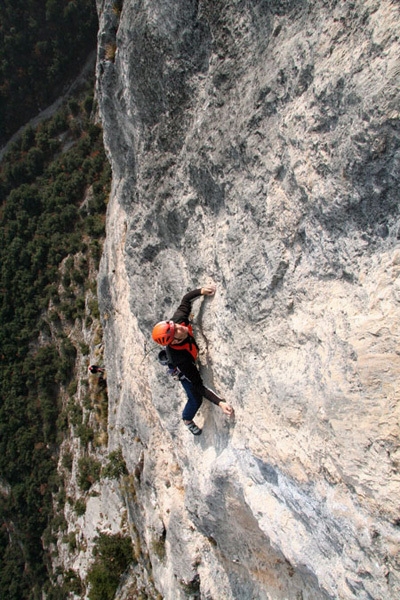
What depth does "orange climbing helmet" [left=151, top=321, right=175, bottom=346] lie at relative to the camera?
258 inches

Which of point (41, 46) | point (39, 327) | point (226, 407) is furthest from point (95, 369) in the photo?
point (41, 46)

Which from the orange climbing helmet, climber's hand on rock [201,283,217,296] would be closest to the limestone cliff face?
climber's hand on rock [201,283,217,296]

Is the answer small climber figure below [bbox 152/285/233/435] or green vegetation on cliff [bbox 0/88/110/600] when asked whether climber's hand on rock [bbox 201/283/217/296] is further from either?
green vegetation on cliff [bbox 0/88/110/600]

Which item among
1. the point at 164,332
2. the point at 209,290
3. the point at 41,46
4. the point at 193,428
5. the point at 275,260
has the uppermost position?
the point at 41,46

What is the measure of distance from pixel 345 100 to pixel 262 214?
6.11 feet

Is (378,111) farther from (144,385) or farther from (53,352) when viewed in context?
(53,352)

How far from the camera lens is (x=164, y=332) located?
21.5 feet

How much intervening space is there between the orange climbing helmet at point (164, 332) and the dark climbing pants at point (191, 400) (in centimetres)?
126

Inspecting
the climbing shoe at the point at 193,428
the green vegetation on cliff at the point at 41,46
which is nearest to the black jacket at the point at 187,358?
the climbing shoe at the point at 193,428

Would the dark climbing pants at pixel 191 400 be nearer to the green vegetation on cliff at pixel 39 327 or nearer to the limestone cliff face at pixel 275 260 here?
the limestone cliff face at pixel 275 260

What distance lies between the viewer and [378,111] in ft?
13.0

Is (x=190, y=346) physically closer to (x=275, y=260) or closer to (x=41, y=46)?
(x=275, y=260)

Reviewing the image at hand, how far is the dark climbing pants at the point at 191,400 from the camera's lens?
764 centimetres

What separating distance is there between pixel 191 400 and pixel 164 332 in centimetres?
210
